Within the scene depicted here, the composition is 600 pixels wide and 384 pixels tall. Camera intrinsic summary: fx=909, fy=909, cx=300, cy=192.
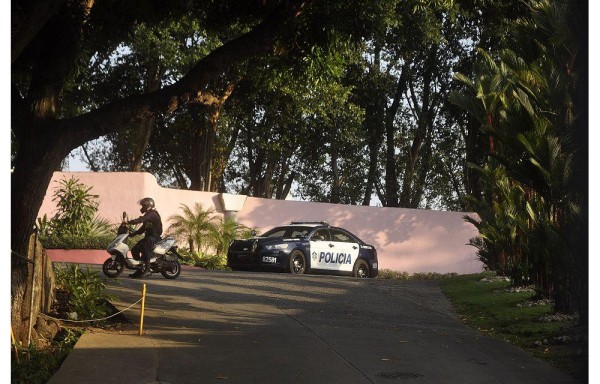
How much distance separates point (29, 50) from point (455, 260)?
26.3 metres

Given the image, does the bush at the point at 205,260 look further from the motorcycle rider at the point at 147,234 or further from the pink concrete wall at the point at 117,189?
the motorcycle rider at the point at 147,234

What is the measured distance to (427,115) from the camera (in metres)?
42.9

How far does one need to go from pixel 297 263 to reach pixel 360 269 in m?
2.86

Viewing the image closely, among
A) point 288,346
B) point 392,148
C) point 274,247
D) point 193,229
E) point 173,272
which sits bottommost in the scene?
point 288,346

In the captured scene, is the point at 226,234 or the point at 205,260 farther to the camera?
the point at 226,234

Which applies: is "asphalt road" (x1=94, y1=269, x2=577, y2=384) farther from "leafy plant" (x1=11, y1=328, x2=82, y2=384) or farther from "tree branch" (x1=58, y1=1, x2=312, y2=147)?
"tree branch" (x1=58, y1=1, x2=312, y2=147)

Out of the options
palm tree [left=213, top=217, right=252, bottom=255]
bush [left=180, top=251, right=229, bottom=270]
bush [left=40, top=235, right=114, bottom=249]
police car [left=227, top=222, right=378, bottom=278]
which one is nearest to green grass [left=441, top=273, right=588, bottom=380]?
police car [left=227, top=222, right=378, bottom=278]

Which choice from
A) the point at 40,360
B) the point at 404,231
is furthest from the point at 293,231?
the point at 40,360

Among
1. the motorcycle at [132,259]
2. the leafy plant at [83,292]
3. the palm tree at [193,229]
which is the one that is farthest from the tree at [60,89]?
the palm tree at [193,229]

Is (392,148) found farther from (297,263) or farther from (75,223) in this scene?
(75,223)

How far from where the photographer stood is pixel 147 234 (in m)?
19.3

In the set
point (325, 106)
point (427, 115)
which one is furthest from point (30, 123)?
point (427, 115)

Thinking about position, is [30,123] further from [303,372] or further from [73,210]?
[73,210]

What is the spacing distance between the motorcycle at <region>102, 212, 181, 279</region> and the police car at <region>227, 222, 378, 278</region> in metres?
5.54
